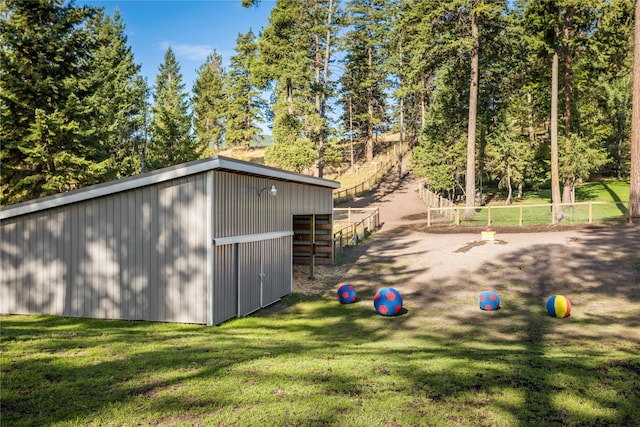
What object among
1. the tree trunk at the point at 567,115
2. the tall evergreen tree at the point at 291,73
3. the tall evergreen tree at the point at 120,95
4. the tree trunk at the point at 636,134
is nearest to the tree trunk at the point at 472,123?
the tree trunk at the point at 567,115

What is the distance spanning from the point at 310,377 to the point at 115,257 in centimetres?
661

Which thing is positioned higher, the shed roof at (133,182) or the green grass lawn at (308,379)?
the shed roof at (133,182)

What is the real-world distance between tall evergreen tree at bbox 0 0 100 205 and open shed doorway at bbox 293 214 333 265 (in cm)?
951

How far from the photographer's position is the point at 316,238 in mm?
17766

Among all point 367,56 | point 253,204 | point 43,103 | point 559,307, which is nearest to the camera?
point 559,307

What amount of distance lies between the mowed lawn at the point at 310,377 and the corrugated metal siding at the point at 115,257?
808 millimetres

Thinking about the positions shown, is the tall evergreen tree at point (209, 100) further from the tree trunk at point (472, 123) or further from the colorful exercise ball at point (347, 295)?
the colorful exercise ball at point (347, 295)

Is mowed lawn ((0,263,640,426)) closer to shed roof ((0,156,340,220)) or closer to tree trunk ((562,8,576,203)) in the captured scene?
shed roof ((0,156,340,220))

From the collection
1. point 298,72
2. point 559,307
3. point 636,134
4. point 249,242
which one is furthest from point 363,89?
point 559,307

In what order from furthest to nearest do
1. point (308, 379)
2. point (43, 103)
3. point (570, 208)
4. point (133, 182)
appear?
point (570, 208), point (43, 103), point (133, 182), point (308, 379)

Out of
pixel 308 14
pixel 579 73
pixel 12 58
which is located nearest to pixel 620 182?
pixel 579 73

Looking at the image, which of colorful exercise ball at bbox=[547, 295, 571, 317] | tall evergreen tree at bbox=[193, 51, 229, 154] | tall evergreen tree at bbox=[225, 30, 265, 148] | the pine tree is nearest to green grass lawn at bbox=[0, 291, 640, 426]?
colorful exercise ball at bbox=[547, 295, 571, 317]

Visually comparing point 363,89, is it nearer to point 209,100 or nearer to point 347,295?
point 209,100

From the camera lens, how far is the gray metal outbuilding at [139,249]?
9.42 metres
